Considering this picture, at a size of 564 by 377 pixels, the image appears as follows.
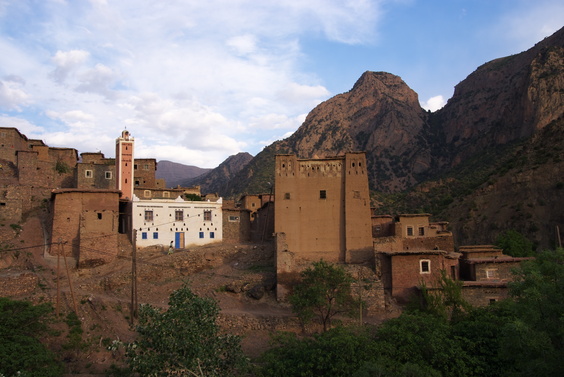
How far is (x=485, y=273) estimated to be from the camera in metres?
32.2

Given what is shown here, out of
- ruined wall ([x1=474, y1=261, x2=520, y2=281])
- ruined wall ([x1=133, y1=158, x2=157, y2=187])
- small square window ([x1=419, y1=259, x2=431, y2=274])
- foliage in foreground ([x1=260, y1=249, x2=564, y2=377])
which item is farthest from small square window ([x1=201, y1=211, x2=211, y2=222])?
ruined wall ([x1=474, y1=261, x2=520, y2=281])

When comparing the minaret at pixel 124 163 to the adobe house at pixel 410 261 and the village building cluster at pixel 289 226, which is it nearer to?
the village building cluster at pixel 289 226

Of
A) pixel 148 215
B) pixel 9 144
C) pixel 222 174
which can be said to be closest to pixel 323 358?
pixel 148 215

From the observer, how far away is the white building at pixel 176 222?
37.9m

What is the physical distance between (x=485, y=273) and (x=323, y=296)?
11294 millimetres

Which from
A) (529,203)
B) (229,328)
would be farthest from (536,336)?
(529,203)

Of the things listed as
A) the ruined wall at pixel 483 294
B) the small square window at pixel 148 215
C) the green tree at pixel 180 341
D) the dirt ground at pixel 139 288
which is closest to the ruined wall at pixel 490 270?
the ruined wall at pixel 483 294

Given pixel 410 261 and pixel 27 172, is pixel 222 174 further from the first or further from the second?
pixel 410 261

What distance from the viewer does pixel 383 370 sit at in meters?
18.5

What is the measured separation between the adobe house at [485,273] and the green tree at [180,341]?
748 inches

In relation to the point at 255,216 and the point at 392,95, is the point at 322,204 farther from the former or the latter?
the point at 392,95

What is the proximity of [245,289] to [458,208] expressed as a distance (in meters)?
41.3

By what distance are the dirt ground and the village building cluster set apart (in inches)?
44.0

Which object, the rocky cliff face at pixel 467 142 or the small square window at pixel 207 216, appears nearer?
the small square window at pixel 207 216
